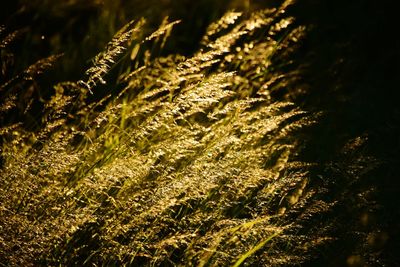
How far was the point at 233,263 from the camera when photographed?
1.79m

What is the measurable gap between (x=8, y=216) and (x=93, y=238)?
1.29 ft

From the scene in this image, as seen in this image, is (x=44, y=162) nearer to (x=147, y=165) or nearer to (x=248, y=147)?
(x=147, y=165)

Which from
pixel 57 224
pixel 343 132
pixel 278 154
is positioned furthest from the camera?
pixel 343 132

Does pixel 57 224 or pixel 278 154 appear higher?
pixel 57 224

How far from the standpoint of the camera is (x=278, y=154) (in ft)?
8.40

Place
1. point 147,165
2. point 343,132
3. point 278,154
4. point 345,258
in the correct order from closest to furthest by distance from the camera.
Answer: point 147,165 → point 345,258 → point 278,154 → point 343,132

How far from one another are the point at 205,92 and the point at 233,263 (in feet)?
2.35

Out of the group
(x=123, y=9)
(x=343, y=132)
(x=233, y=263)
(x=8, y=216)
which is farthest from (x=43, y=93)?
(x=343, y=132)

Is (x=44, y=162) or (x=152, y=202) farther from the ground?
(x=44, y=162)

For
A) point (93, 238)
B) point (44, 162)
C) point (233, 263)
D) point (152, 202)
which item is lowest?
point (233, 263)

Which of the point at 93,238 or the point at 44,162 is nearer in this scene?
the point at 44,162

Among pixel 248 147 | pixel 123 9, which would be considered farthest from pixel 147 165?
pixel 123 9

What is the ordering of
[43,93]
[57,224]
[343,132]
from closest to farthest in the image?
[57,224]
[43,93]
[343,132]

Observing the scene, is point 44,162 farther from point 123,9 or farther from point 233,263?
point 123,9
